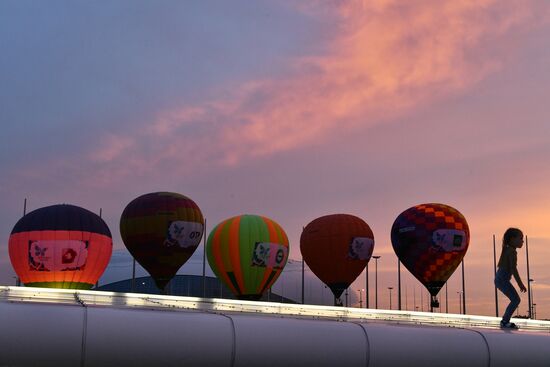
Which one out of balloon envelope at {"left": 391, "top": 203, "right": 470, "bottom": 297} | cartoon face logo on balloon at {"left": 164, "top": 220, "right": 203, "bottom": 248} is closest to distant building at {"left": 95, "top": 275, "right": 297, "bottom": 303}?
balloon envelope at {"left": 391, "top": 203, "right": 470, "bottom": 297}

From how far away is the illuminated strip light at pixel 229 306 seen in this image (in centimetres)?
1260

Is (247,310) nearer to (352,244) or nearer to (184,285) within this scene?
(352,244)

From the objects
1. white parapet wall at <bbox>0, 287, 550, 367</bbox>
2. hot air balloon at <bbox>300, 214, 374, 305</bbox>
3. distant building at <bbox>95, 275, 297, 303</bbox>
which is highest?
hot air balloon at <bbox>300, 214, 374, 305</bbox>

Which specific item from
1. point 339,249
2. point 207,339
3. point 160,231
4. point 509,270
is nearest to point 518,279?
point 509,270

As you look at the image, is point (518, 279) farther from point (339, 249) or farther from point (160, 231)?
point (339, 249)

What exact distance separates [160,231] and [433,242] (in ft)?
61.6

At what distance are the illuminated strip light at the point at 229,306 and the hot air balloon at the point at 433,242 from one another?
32774mm

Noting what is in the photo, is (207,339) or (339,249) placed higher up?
(339,249)

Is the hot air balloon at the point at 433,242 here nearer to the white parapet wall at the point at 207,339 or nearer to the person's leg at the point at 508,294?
the person's leg at the point at 508,294

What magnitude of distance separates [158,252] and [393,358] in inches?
1505

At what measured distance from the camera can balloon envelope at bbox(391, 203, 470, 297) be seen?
51.4 metres

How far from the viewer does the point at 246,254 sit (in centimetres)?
4900

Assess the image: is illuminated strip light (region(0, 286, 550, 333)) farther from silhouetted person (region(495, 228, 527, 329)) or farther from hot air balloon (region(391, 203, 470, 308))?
hot air balloon (region(391, 203, 470, 308))

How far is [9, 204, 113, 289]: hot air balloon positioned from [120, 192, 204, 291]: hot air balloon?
4.76 meters
